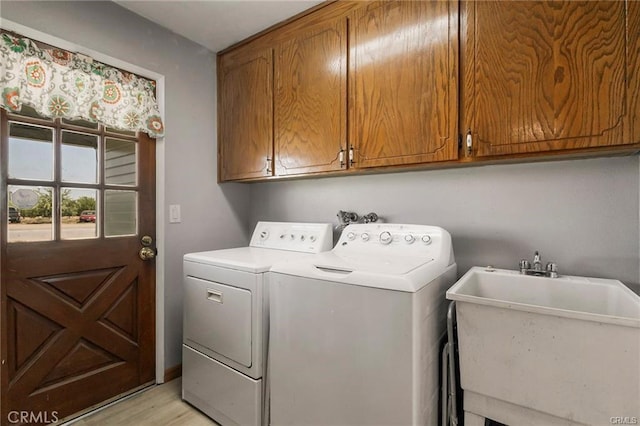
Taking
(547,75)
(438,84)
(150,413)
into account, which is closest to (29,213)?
(150,413)

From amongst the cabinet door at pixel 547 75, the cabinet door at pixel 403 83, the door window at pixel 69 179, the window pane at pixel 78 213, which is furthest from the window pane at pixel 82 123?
the cabinet door at pixel 547 75

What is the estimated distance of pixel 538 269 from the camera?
4.49 ft

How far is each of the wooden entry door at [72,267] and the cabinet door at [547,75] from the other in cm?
203

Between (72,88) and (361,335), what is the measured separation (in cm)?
199

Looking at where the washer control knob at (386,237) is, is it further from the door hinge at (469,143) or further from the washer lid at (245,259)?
the door hinge at (469,143)

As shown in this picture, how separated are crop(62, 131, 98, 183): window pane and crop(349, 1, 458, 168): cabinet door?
5.07ft

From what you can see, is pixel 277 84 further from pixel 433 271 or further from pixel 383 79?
pixel 433 271

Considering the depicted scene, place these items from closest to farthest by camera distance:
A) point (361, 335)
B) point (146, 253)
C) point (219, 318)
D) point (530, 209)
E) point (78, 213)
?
point (361, 335)
point (530, 209)
point (219, 318)
point (78, 213)
point (146, 253)

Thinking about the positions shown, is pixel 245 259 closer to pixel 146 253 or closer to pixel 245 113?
pixel 146 253

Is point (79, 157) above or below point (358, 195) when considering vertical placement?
above

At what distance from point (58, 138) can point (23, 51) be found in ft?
1.41

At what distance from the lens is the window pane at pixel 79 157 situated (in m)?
1.72

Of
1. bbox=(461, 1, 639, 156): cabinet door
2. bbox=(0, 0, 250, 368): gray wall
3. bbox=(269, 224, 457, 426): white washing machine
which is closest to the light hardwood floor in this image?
bbox=(0, 0, 250, 368): gray wall

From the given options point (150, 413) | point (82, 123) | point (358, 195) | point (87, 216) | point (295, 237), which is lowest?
point (150, 413)
